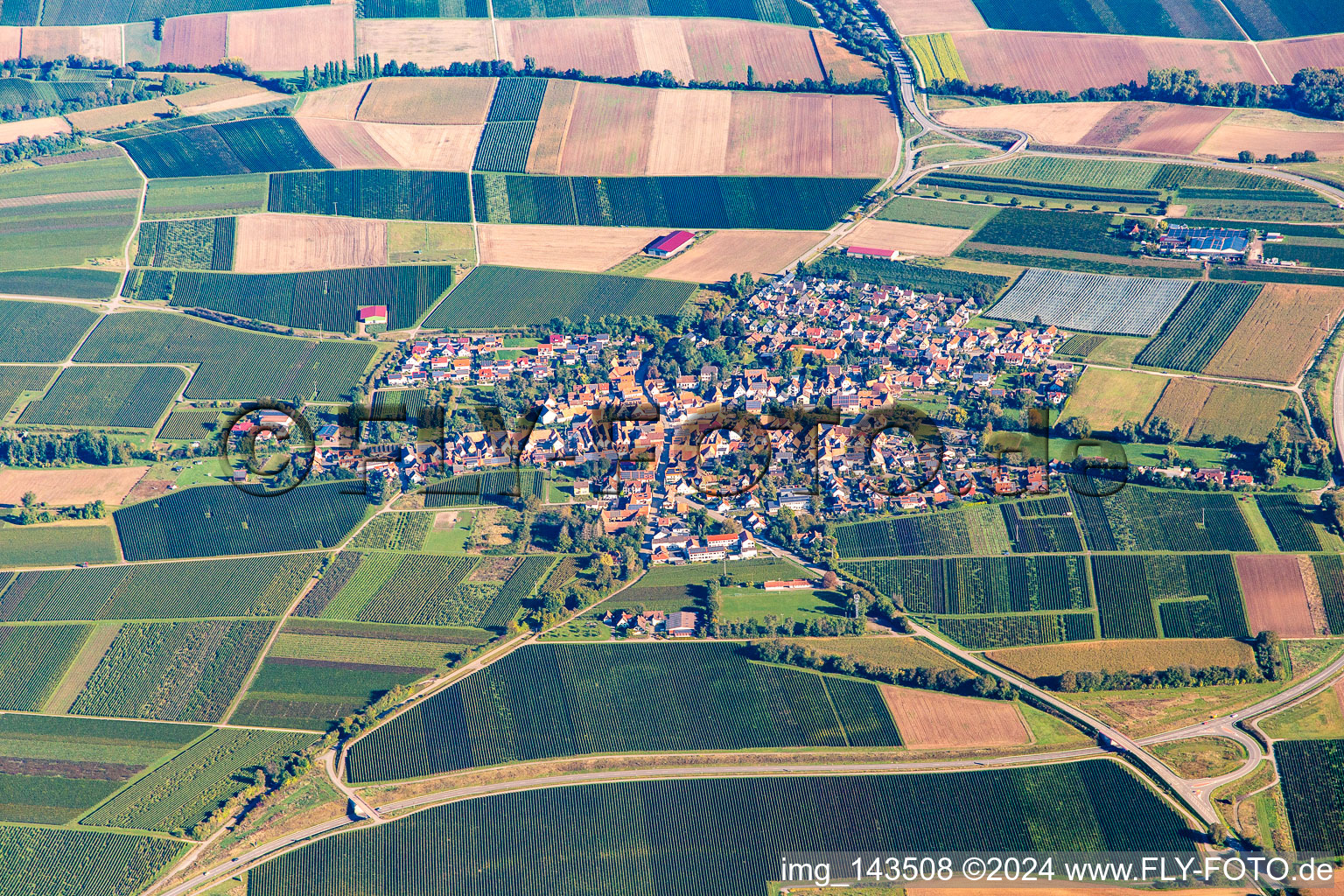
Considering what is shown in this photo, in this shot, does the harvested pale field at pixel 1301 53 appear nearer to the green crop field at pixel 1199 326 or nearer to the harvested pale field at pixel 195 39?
the green crop field at pixel 1199 326

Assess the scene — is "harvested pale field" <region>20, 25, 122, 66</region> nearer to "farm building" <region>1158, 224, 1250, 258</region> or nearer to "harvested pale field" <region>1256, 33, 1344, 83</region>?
"farm building" <region>1158, 224, 1250, 258</region>

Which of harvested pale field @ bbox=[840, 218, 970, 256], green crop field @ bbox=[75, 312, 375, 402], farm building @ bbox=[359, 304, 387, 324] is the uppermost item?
harvested pale field @ bbox=[840, 218, 970, 256]

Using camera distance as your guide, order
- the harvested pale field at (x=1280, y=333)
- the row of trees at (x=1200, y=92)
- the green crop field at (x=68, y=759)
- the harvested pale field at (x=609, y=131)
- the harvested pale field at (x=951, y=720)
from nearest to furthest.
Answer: the green crop field at (x=68, y=759), the harvested pale field at (x=951, y=720), the harvested pale field at (x=1280, y=333), the harvested pale field at (x=609, y=131), the row of trees at (x=1200, y=92)

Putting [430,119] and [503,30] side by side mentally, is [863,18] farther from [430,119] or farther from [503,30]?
[430,119]

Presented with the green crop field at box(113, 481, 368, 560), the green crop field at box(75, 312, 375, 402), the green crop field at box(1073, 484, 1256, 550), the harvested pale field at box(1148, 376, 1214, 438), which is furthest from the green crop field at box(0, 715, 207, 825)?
the harvested pale field at box(1148, 376, 1214, 438)

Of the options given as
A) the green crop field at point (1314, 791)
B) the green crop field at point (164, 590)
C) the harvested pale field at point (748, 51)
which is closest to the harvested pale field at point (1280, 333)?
the green crop field at point (1314, 791)

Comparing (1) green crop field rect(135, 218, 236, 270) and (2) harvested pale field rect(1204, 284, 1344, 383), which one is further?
(1) green crop field rect(135, 218, 236, 270)

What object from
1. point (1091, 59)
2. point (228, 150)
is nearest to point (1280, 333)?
point (1091, 59)

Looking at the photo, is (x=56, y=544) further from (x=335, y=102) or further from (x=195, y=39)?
(x=195, y=39)

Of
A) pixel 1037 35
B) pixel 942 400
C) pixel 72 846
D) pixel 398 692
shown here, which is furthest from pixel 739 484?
pixel 1037 35
